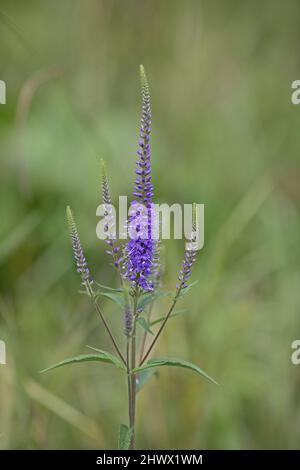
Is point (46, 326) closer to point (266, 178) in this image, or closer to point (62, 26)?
point (266, 178)

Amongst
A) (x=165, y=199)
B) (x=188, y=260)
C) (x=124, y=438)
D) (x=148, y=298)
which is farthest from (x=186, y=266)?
(x=165, y=199)

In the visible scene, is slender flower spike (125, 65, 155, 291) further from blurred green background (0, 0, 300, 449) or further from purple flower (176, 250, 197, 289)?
blurred green background (0, 0, 300, 449)

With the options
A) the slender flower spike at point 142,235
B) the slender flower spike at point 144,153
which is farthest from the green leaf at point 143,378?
the slender flower spike at point 144,153

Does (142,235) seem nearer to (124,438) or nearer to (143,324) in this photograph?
(143,324)

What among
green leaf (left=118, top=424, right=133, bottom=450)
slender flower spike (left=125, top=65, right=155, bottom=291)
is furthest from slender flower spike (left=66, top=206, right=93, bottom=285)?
green leaf (left=118, top=424, right=133, bottom=450)

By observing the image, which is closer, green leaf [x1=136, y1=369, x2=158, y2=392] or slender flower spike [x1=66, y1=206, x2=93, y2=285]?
slender flower spike [x1=66, y1=206, x2=93, y2=285]

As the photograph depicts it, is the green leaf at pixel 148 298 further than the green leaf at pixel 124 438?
Yes

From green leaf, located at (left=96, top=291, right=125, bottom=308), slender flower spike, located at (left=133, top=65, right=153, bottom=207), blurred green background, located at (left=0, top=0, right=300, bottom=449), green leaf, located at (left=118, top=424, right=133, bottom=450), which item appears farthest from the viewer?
blurred green background, located at (left=0, top=0, right=300, bottom=449)

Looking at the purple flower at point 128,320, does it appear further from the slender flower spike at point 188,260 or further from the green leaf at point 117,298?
the slender flower spike at point 188,260
